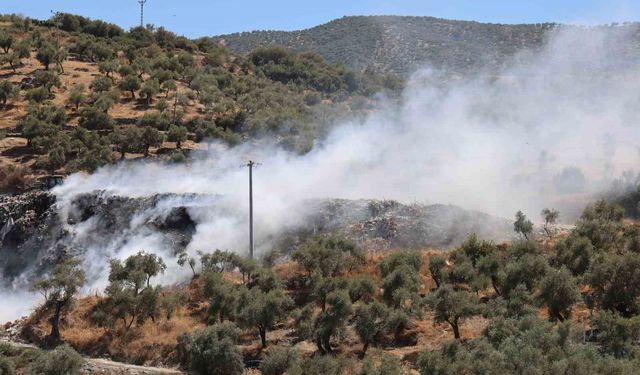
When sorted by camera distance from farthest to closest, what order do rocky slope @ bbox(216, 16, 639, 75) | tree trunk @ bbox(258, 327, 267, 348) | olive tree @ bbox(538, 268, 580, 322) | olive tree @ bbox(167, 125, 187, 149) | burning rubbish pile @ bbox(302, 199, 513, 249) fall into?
rocky slope @ bbox(216, 16, 639, 75), olive tree @ bbox(167, 125, 187, 149), burning rubbish pile @ bbox(302, 199, 513, 249), tree trunk @ bbox(258, 327, 267, 348), olive tree @ bbox(538, 268, 580, 322)

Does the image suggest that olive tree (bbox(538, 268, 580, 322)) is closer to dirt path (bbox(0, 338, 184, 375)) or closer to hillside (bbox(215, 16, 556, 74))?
dirt path (bbox(0, 338, 184, 375))

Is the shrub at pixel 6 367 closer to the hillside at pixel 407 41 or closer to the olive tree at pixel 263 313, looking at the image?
the olive tree at pixel 263 313

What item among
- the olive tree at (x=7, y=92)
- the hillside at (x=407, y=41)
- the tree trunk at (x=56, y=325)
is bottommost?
the tree trunk at (x=56, y=325)

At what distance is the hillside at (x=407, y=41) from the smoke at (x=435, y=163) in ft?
68.3

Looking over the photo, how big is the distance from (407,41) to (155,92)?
5075 cm

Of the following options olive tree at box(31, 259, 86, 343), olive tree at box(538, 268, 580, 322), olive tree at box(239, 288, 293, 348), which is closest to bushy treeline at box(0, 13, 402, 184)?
olive tree at box(31, 259, 86, 343)

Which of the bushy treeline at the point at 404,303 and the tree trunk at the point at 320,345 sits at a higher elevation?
the bushy treeline at the point at 404,303

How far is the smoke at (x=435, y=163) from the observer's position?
40.3 meters

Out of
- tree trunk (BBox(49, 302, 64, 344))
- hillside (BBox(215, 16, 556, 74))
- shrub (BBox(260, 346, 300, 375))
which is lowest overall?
tree trunk (BBox(49, 302, 64, 344))

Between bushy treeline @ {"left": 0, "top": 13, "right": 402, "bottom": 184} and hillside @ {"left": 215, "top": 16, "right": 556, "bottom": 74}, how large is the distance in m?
13.4

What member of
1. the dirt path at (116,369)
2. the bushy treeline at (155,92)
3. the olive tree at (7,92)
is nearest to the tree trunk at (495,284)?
the dirt path at (116,369)

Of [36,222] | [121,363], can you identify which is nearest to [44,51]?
[36,222]

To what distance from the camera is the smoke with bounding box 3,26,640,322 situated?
4034 centimetres

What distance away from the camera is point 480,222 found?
128 feet
